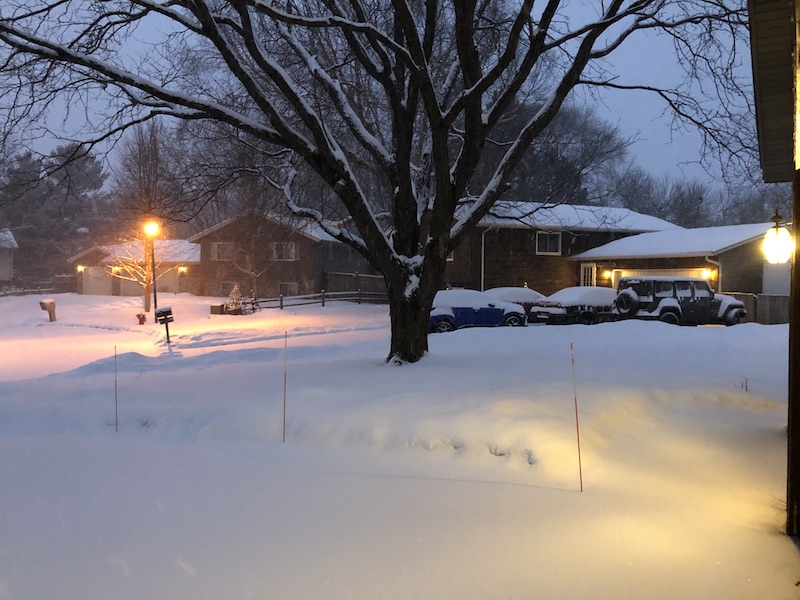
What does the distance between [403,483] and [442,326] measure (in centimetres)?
1406

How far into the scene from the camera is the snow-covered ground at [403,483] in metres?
3.73

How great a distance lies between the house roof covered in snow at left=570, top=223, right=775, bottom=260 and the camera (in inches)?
984

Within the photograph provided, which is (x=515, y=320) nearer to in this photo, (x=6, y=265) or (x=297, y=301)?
(x=297, y=301)

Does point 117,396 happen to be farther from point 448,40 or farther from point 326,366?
point 448,40

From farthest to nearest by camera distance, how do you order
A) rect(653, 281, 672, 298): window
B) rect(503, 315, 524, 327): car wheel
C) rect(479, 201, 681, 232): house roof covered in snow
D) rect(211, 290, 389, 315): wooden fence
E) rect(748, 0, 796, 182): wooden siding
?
rect(479, 201, 681, 232): house roof covered in snow → rect(211, 290, 389, 315): wooden fence → rect(653, 281, 672, 298): window → rect(503, 315, 524, 327): car wheel → rect(748, 0, 796, 182): wooden siding

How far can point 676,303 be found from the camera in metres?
20.2

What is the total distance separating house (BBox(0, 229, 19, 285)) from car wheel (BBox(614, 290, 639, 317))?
49.5m

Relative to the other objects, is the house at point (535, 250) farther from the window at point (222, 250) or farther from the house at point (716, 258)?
the window at point (222, 250)

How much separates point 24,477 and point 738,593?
5997mm

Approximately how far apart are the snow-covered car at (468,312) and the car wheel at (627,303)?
349 cm

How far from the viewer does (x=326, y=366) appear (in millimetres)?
10328

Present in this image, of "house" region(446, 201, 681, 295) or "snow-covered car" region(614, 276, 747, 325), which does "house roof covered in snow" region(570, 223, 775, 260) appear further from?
"snow-covered car" region(614, 276, 747, 325)

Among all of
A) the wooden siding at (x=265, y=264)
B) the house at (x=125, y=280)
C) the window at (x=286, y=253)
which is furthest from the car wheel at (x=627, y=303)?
the house at (x=125, y=280)

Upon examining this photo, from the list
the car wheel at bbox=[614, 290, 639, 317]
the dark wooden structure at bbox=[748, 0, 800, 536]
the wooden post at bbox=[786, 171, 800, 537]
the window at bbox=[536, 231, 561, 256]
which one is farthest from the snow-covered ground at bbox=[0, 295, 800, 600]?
the window at bbox=[536, 231, 561, 256]
